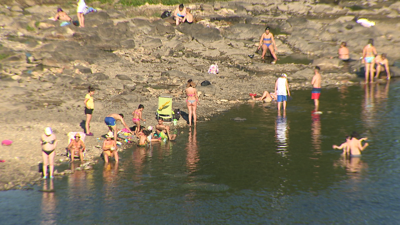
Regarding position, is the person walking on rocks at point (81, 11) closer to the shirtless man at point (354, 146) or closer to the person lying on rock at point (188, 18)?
the person lying on rock at point (188, 18)

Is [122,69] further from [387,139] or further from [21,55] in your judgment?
[387,139]

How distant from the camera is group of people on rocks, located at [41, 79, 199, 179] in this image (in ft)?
38.2

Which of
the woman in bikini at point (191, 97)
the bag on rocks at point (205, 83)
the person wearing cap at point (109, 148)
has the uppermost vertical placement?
the bag on rocks at point (205, 83)

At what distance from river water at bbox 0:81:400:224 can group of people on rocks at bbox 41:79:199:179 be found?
1.77ft

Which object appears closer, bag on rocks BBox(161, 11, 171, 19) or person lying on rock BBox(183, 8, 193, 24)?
person lying on rock BBox(183, 8, 193, 24)

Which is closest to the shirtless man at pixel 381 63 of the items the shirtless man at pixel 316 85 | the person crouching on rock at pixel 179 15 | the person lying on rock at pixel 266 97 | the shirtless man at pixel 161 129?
the shirtless man at pixel 316 85

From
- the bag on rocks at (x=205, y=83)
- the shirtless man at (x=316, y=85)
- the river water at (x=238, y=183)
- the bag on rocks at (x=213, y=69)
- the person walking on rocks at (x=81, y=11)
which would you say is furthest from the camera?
the person walking on rocks at (x=81, y=11)

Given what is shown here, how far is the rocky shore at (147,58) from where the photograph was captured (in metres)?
17.0

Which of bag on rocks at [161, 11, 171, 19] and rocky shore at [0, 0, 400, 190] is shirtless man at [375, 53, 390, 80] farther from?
bag on rocks at [161, 11, 171, 19]

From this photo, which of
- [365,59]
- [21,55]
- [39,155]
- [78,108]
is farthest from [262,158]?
[21,55]

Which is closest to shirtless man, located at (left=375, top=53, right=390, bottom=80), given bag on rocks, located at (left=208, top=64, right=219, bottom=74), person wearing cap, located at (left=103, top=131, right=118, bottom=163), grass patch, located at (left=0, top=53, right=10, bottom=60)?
bag on rocks, located at (left=208, top=64, right=219, bottom=74)

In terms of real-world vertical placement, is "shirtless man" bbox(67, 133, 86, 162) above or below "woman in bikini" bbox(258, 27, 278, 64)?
below

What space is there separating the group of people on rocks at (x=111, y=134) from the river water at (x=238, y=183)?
54 centimetres

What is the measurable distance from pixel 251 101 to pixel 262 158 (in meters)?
8.14
